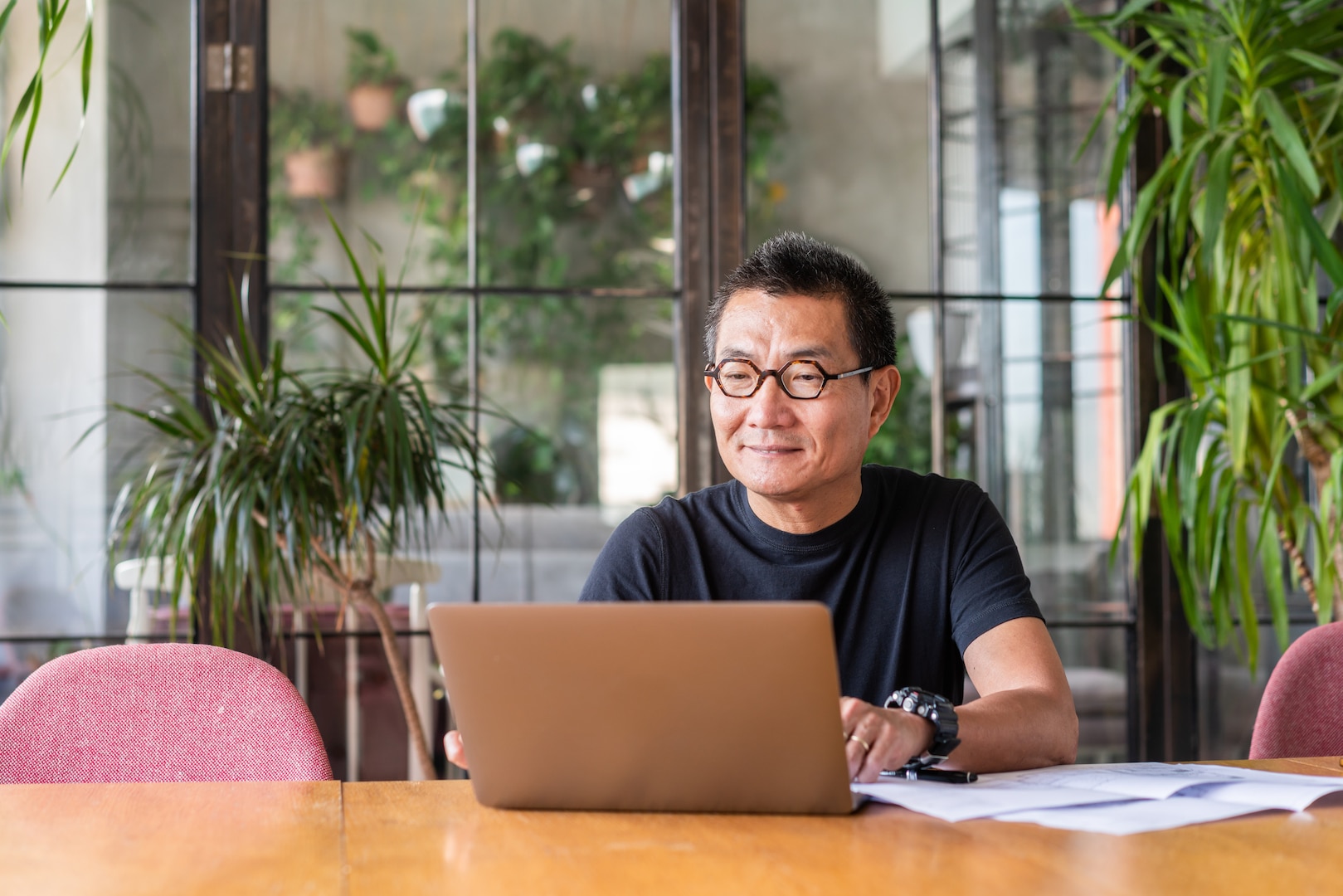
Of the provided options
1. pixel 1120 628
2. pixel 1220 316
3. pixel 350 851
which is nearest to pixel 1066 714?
pixel 350 851

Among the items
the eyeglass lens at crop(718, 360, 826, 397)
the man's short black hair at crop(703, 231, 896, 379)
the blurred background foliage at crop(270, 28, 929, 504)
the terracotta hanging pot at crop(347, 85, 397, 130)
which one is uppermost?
the terracotta hanging pot at crop(347, 85, 397, 130)

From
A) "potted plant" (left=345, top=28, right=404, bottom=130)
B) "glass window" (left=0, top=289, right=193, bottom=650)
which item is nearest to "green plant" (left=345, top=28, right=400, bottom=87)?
"potted plant" (left=345, top=28, right=404, bottom=130)

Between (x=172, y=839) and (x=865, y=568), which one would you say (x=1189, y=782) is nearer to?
(x=865, y=568)

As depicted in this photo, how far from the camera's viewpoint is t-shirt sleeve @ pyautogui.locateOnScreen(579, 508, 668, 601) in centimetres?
171

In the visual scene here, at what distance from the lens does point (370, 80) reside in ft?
10.2

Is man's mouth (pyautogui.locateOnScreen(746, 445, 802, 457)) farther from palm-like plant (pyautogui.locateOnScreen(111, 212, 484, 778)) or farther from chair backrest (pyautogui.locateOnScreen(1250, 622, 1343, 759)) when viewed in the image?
palm-like plant (pyautogui.locateOnScreen(111, 212, 484, 778))

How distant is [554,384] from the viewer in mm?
3270

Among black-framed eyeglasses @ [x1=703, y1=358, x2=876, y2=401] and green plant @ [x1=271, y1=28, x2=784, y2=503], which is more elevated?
green plant @ [x1=271, y1=28, x2=784, y2=503]

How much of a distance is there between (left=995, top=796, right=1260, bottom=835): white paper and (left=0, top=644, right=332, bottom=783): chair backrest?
0.84m

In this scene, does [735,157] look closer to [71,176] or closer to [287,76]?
[287,76]

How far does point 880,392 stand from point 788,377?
19 cm

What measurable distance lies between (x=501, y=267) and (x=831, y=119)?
918mm

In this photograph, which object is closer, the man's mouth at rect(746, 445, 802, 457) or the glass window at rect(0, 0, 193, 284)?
the man's mouth at rect(746, 445, 802, 457)

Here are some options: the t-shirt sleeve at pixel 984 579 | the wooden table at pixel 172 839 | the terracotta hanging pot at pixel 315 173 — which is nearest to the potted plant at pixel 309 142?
the terracotta hanging pot at pixel 315 173
